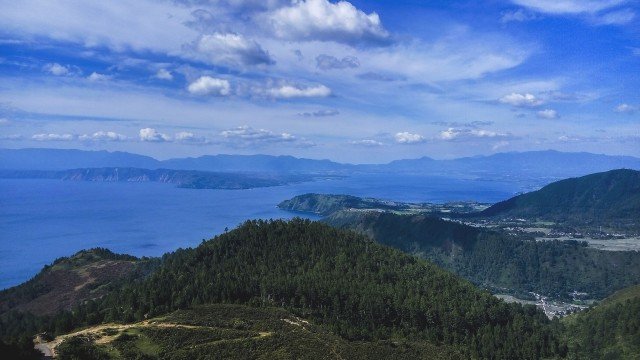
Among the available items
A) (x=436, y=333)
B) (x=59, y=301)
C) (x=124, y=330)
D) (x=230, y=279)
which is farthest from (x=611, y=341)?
(x=59, y=301)

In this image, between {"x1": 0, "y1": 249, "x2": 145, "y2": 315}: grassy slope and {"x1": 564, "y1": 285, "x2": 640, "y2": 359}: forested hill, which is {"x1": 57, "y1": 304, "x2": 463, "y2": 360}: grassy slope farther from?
{"x1": 0, "y1": 249, "x2": 145, "y2": 315}: grassy slope

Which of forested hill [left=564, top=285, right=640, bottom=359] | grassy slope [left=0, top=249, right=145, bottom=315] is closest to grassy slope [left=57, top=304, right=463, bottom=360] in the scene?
forested hill [left=564, top=285, right=640, bottom=359]

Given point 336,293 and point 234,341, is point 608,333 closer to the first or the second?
point 336,293

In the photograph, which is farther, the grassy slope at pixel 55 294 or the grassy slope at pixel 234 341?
the grassy slope at pixel 55 294

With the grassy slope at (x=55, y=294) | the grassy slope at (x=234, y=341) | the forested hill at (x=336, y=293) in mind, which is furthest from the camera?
the grassy slope at (x=55, y=294)

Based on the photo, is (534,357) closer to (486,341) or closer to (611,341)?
(486,341)

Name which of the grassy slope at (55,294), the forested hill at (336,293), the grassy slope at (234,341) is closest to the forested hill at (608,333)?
the forested hill at (336,293)

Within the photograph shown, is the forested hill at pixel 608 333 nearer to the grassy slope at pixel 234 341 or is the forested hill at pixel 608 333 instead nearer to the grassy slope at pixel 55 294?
the grassy slope at pixel 234 341
